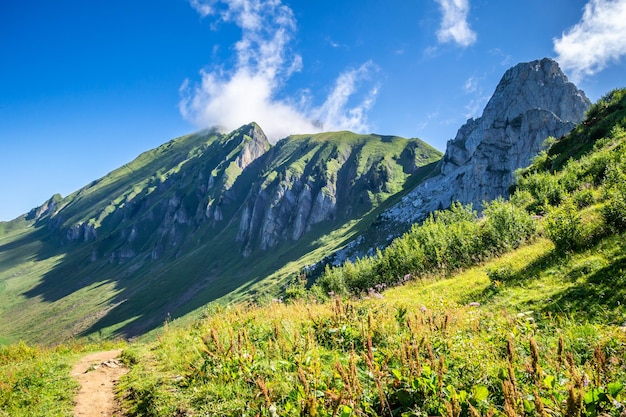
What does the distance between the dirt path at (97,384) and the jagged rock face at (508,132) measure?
Answer: 4447 inches

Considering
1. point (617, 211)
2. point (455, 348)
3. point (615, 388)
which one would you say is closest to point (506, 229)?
point (617, 211)

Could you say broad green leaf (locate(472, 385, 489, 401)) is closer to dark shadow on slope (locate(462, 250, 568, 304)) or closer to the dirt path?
dark shadow on slope (locate(462, 250, 568, 304))

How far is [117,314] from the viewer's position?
611ft

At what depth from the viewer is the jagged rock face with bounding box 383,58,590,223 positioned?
109312 millimetres

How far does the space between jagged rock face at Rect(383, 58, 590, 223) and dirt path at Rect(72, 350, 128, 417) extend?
113 m

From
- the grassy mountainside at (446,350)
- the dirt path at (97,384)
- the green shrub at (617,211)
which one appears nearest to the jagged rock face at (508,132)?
the green shrub at (617,211)

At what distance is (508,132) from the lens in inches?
4626

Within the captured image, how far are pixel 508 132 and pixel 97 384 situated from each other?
137878 millimetres

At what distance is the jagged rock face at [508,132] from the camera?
359 feet

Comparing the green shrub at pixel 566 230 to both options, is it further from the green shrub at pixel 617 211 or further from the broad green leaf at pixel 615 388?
the broad green leaf at pixel 615 388

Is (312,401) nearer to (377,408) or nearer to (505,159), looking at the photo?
(377,408)

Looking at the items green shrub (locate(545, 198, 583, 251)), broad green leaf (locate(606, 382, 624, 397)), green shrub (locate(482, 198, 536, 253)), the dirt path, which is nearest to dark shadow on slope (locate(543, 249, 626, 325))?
green shrub (locate(545, 198, 583, 251))

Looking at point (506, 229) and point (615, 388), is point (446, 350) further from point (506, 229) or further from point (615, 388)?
point (506, 229)

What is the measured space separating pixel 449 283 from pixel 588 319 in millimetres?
7522
